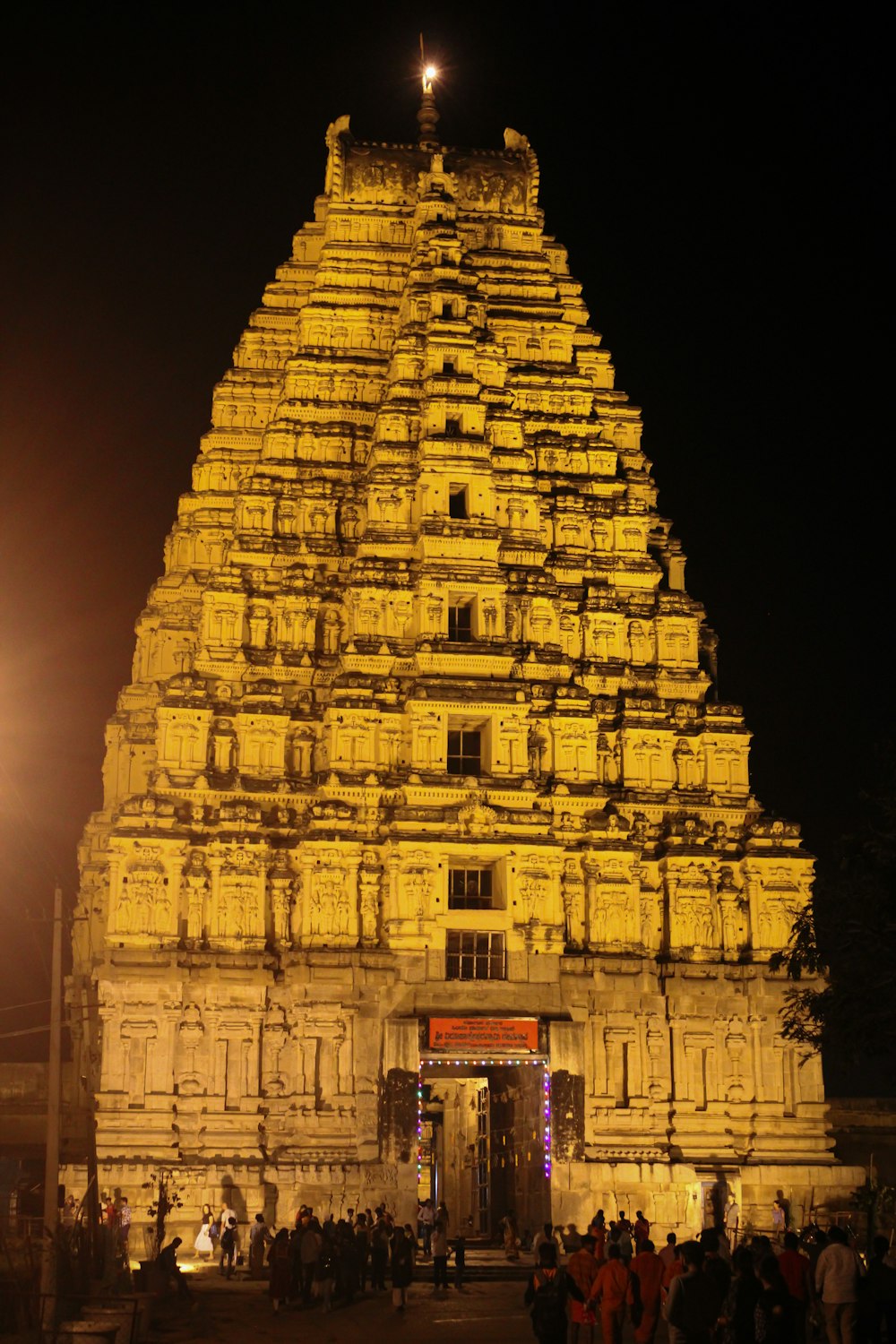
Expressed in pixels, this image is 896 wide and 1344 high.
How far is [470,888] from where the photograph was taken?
4822 centimetres

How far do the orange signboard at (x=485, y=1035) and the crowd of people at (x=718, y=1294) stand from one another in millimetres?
21388

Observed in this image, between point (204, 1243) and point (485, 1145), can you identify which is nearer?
point (204, 1243)

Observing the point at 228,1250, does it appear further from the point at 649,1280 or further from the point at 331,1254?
the point at 649,1280

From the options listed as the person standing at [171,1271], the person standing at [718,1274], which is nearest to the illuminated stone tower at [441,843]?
the person standing at [171,1271]

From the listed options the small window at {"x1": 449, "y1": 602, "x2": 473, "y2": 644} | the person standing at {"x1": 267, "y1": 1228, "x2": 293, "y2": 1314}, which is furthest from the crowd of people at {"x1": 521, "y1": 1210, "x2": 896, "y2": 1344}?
the small window at {"x1": 449, "y1": 602, "x2": 473, "y2": 644}

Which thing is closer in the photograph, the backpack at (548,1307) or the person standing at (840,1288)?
the person standing at (840,1288)

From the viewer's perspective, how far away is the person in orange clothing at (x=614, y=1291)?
2122cm

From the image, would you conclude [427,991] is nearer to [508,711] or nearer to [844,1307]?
[508,711]

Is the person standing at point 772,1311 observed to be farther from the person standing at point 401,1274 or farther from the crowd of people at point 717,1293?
the person standing at point 401,1274

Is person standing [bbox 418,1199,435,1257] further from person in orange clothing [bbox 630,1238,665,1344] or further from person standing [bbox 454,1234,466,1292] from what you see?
person in orange clothing [bbox 630,1238,665,1344]

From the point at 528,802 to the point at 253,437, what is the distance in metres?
18.9

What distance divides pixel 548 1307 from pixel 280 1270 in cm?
1199

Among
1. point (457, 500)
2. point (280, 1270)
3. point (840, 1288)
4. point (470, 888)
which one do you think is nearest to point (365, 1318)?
point (280, 1270)

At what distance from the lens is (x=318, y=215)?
2589 inches
